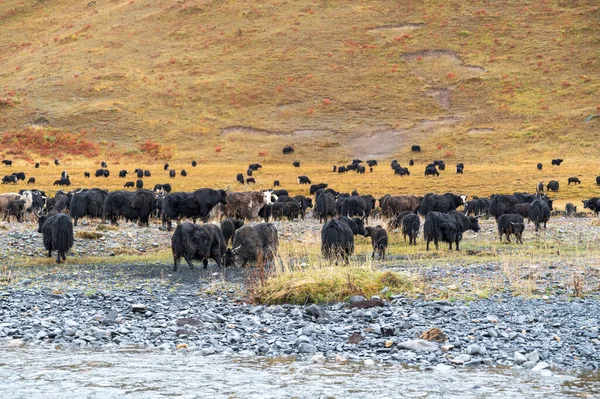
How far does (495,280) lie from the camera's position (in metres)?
14.3

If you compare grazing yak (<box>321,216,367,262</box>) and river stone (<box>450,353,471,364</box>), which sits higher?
grazing yak (<box>321,216,367,262</box>)

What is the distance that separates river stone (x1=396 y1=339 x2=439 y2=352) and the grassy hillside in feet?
150

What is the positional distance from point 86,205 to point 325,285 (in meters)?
17.7

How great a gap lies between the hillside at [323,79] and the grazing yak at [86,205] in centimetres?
3975

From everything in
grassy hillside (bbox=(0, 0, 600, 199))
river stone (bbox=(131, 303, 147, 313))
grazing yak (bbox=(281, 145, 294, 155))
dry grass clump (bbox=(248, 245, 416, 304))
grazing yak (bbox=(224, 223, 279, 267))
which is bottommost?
river stone (bbox=(131, 303, 147, 313))

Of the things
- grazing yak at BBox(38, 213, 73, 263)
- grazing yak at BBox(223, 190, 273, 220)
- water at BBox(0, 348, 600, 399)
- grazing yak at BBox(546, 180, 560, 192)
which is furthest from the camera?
grazing yak at BBox(546, 180, 560, 192)

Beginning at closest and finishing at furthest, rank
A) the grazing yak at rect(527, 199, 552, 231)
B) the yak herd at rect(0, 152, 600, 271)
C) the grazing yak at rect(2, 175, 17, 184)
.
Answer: the yak herd at rect(0, 152, 600, 271) < the grazing yak at rect(527, 199, 552, 231) < the grazing yak at rect(2, 175, 17, 184)

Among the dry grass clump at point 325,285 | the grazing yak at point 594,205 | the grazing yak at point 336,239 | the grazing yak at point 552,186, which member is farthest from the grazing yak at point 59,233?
the grazing yak at point 552,186

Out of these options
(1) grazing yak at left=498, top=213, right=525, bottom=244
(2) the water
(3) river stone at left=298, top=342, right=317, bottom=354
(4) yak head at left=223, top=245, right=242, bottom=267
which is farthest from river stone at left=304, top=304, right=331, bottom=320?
(1) grazing yak at left=498, top=213, right=525, bottom=244

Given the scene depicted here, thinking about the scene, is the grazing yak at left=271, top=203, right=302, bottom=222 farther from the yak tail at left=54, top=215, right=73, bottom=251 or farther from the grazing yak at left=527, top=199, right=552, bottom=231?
the yak tail at left=54, top=215, right=73, bottom=251

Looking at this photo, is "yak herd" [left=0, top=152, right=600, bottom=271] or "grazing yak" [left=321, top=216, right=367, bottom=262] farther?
"yak herd" [left=0, top=152, right=600, bottom=271]

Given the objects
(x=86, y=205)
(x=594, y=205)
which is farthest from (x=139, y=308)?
(x=594, y=205)

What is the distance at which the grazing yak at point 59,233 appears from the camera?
1820 cm

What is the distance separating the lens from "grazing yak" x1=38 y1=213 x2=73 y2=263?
18.2m
